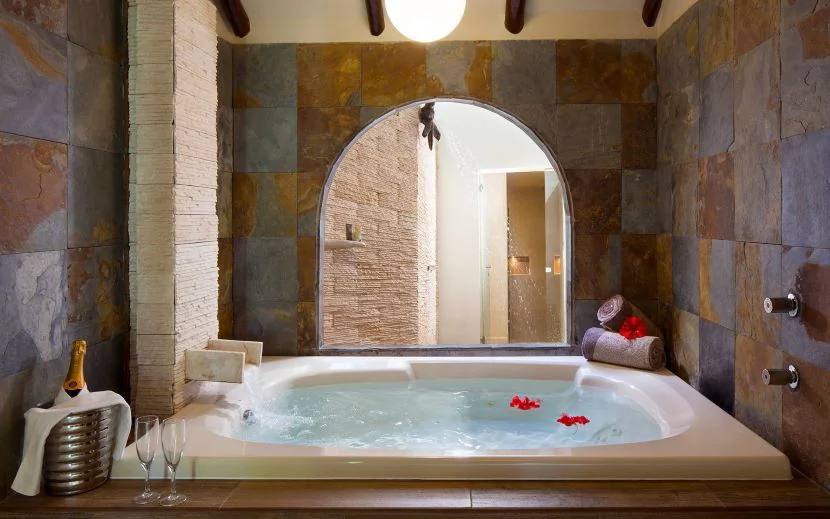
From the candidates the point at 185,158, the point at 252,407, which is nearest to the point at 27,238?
the point at 185,158

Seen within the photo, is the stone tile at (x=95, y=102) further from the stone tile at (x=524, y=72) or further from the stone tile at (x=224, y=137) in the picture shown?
the stone tile at (x=524, y=72)

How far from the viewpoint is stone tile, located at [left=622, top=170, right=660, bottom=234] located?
3.38 metres

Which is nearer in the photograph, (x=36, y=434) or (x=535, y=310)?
(x=36, y=434)

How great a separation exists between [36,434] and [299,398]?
49.9 inches

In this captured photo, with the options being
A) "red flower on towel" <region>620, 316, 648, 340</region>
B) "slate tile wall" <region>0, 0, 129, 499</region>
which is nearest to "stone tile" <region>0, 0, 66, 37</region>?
"slate tile wall" <region>0, 0, 129, 499</region>

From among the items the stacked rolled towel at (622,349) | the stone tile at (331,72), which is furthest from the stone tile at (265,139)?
the stacked rolled towel at (622,349)

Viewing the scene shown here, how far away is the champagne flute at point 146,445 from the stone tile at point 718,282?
200 centimetres

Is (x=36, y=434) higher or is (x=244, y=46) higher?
(x=244, y=46)

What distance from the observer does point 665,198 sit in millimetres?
3252

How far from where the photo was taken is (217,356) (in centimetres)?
243

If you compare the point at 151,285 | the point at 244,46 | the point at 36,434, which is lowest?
the point at 36,434

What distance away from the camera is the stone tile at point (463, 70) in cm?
340

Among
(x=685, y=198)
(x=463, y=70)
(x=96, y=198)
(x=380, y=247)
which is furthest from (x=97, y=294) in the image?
(x=380, y=247)

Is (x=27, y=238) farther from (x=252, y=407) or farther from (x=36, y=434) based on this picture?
(x=252, y=407)
